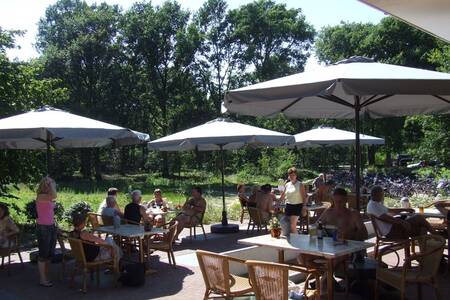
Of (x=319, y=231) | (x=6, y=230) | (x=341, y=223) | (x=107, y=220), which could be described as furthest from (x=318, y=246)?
(x=6, y=230)

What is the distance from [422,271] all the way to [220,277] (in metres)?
2.24

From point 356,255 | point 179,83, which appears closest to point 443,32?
point 356,255

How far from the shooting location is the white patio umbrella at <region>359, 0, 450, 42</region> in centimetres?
395

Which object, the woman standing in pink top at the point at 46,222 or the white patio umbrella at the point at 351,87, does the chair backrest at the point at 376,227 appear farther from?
the woman standing in pink top at the point at 46,222

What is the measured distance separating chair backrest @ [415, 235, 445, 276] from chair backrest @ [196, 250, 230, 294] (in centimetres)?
202

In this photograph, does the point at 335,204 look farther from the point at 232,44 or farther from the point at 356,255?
the point at 232,44

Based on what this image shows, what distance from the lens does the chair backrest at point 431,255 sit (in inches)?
204

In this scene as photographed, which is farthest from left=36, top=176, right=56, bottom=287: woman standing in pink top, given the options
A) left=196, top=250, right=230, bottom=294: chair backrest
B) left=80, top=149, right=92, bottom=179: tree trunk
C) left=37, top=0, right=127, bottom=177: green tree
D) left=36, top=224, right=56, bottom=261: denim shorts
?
left=80, top=149, right=92, bottom=179: tree trunk

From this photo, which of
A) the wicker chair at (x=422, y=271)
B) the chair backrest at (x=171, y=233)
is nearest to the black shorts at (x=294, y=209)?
the chair backrest at (x=171, y=233)

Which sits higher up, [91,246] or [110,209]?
[110,209]

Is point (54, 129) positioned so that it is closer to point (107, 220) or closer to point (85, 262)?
point (85, 262)

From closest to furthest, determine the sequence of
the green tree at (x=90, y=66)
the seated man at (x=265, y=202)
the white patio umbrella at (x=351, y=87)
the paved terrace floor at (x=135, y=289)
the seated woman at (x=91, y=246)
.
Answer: the white patio umbrella at (x=351, y=87), the paved terrace floor at (x=135, y=289), the seated woman at (x=91, y=246), the seated man at (x=265, y=202), the green tree at (x=90, y=66)

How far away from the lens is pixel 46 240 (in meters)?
7.29

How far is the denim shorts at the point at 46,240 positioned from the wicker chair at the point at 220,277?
3.10 m
